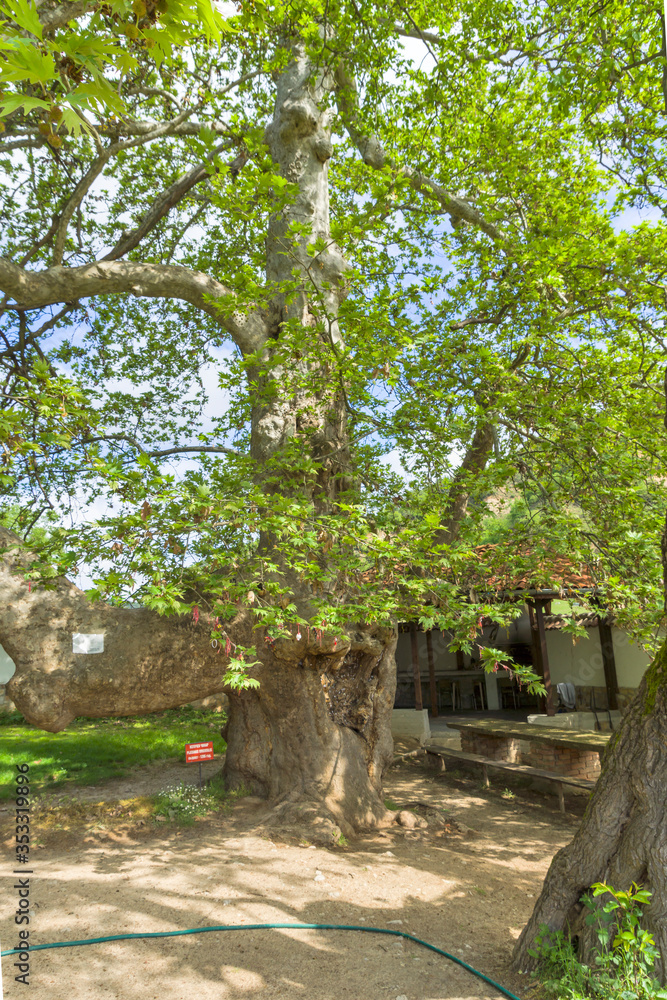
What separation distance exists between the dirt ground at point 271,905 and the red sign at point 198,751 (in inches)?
26.3

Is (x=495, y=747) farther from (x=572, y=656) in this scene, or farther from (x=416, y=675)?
(x=572, y=656)

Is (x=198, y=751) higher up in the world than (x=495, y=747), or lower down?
higher up

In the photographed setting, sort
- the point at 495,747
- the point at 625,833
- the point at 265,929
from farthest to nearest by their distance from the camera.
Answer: the point at 495,747, the point at 265,929, the point at 625,833

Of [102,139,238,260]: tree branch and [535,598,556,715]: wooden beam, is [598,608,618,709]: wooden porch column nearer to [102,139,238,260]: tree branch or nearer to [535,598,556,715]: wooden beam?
[535,598,556,715]: wooden beam

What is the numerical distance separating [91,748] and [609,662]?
35.4 feet

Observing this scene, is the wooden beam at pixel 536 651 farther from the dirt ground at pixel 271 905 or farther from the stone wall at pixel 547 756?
the dirt ground at pixel 271 905

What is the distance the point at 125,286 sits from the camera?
656 centimetres

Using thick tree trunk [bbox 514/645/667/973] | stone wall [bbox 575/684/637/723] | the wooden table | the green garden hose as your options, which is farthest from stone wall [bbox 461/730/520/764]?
thick tree trunk [bbox 514/645/667/973]

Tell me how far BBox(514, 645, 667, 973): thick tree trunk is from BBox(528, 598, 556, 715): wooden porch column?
8.20 m

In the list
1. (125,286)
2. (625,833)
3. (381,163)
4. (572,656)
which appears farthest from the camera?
(572,656)

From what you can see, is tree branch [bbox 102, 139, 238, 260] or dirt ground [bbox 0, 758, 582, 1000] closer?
dirt ground [bbox 0, 758, 582, 1000]

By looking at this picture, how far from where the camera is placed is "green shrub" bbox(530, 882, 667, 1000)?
9.76 ft

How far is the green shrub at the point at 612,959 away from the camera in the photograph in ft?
9.76

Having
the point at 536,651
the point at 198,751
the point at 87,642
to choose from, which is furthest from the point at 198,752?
the point at 536,651
